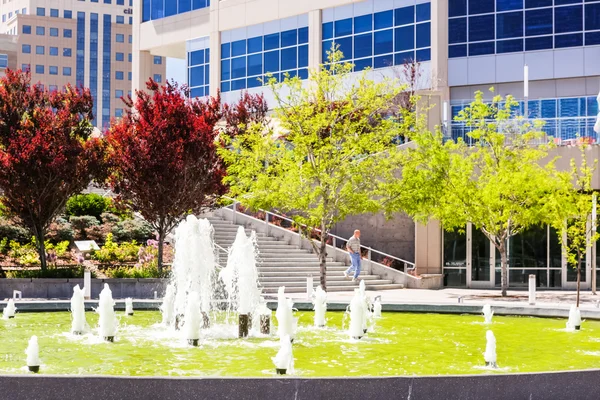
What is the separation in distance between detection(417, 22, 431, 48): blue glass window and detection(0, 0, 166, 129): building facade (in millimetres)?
94911

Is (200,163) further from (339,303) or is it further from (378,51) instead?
(378,51)

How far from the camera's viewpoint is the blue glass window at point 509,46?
141 ft

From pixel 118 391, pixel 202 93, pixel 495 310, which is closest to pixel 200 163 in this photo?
pixel 495 310

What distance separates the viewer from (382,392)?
9.45 metres

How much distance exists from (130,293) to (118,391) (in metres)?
17.0

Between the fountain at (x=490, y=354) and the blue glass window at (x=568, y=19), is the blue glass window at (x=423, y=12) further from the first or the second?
the fountain at (x=490, y=354)

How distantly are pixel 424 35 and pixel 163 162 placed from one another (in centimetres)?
2072

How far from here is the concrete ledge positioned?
9219mm

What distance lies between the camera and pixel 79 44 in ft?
457

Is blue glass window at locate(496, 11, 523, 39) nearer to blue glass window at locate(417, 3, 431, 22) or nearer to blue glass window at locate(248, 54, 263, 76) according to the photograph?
blue glass window at locate(417, 3, 431, 22)

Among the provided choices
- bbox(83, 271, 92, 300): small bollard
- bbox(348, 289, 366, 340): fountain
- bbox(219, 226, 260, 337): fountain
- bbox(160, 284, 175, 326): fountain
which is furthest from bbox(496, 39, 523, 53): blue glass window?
bbox(348, 289, 366, 340): fountain

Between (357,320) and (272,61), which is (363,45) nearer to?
(272,61)

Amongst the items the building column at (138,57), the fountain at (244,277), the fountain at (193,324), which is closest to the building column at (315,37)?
the building column at (138,57)

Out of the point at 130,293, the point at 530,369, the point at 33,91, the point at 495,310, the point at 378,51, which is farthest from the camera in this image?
the point at 378,51
